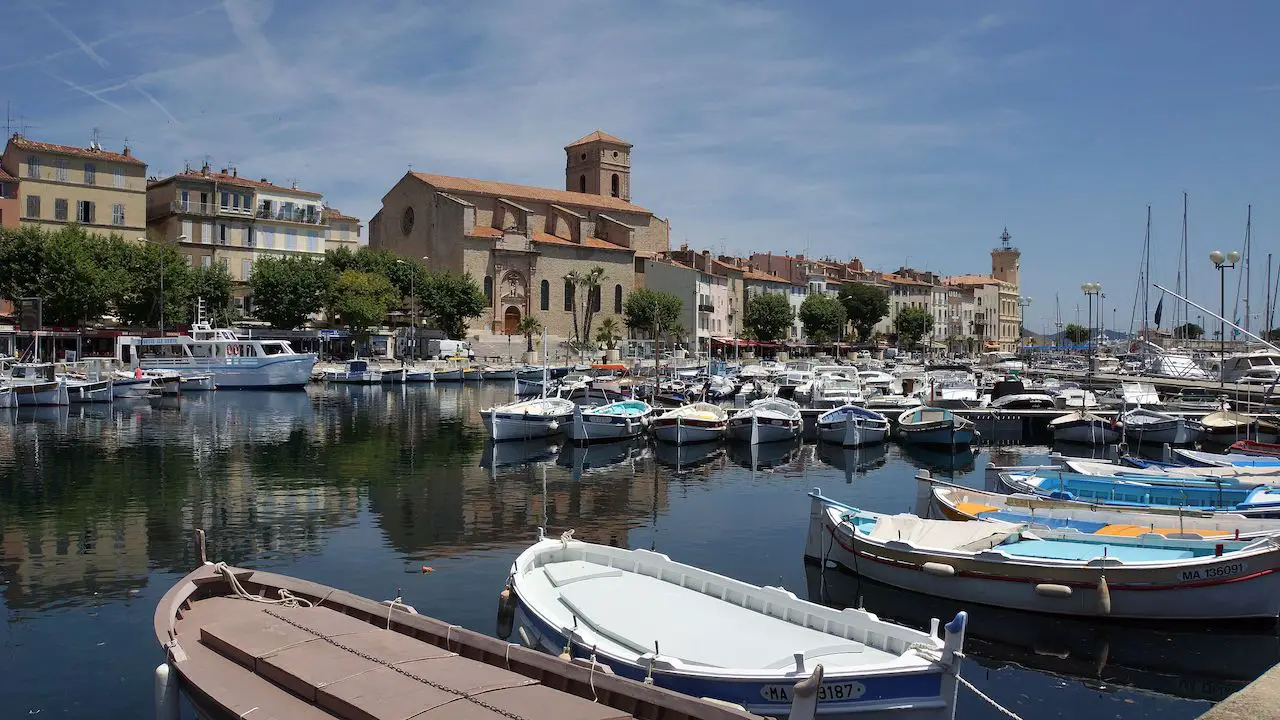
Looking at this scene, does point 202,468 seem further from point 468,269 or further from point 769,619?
point 468,269

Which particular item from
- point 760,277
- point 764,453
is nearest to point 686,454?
point 764,453

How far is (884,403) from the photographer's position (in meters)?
42.9

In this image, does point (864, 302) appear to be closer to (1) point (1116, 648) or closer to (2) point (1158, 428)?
(2) point (1158, 428)

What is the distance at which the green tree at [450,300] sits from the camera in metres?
80.2

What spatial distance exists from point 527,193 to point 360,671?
92.0 m

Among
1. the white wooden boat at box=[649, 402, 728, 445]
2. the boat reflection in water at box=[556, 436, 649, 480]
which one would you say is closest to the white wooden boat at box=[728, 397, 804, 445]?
the white wooden boat at box=[649, 402, 728, 445]

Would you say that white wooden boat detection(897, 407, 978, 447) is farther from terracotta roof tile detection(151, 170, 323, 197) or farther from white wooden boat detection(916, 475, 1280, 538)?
terracotta roof tile detection(151, 170, 323, 197)

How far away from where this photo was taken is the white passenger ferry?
187ft

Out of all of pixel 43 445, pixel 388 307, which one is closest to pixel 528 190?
pixel 388 307

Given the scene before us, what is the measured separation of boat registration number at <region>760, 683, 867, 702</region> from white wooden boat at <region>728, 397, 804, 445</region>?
26115 mm

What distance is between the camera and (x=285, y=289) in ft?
234

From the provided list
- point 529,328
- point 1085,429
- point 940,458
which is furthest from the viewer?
point 529,328

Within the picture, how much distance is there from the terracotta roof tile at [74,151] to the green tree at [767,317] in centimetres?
5862

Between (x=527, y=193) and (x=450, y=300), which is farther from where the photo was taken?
(x=527, y=193)
